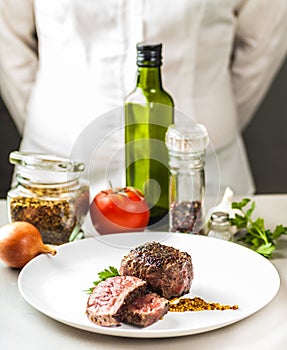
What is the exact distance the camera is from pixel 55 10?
1779 millimetres

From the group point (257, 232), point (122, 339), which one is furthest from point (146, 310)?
point (257, 232)

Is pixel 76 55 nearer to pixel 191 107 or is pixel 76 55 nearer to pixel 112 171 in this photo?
pixel 191 107

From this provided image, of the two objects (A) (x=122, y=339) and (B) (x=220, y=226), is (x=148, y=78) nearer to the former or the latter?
(B) (x=220, y=226)

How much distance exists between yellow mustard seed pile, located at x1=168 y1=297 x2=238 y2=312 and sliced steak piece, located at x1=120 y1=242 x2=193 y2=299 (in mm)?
20

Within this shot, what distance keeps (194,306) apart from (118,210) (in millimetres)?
300

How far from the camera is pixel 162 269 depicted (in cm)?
97

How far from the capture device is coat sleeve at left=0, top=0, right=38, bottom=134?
1886 mm

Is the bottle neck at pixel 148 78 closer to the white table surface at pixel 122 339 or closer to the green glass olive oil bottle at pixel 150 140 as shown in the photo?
the green glass olive oil bottle at pixel 150 140

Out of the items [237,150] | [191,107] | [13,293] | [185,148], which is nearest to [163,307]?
[13,293]

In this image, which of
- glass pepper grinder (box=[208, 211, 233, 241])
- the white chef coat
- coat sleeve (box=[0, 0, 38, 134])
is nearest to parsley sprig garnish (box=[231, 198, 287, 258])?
glass pepper grinder (box=[208, 211, 233, 241])

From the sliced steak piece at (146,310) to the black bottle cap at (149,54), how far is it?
1.43 ft

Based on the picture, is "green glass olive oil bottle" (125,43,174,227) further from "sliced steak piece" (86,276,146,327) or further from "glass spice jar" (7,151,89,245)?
"sliced steak piece" (86,276,146,327)

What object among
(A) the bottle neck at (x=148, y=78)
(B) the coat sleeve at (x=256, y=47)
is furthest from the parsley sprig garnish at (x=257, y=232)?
(B) the coat sleeve at (x=256, y=47)

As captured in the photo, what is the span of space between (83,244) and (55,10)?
2.66ft
